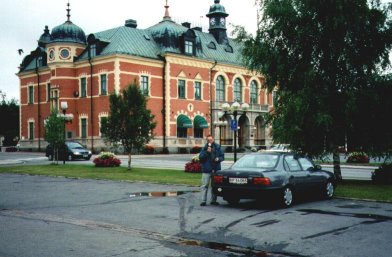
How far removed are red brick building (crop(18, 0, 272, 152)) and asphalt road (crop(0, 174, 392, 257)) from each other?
31.7 meters

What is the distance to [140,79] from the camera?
46.8 m

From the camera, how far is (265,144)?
58594 millimetres

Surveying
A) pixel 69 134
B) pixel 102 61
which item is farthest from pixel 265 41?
pixel 69 134

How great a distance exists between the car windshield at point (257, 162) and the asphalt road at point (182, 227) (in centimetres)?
102

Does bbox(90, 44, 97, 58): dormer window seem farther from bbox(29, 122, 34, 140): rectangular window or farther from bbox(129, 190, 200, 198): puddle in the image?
bbox(129, 190, 200, 198): puddle

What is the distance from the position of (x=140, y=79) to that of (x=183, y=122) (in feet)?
22.0

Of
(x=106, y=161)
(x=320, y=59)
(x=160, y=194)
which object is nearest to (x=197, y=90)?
(x=106, y=161)

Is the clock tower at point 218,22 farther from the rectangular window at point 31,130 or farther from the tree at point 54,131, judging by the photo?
the tree at point 54,131

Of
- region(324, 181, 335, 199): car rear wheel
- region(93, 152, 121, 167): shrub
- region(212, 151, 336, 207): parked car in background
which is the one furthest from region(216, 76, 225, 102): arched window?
region(212, 151, 336, 207): parked car in background

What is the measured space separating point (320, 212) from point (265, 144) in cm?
4813

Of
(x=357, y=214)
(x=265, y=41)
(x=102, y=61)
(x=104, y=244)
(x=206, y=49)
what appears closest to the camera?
(x=104, y=244)

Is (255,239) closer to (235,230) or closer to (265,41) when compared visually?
(235,230)

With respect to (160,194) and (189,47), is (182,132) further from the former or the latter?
(160,194)

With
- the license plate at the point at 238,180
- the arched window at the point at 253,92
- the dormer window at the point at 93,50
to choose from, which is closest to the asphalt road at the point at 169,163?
the license plate at the point at 238,180
